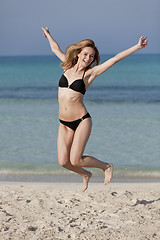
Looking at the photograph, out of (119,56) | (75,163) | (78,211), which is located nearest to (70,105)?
(75,163)

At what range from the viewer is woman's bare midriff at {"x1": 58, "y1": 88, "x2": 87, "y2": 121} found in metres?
5.21

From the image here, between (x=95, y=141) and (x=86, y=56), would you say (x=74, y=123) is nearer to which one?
(x=86, y=56)

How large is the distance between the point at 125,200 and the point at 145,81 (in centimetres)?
3210

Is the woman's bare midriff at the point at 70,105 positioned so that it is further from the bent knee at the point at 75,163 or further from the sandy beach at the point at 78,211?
the sandy beach at the point at 78,211

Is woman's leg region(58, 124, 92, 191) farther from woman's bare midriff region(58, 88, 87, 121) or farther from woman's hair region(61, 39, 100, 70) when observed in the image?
woman's hair region(61, 39, 100, 70)

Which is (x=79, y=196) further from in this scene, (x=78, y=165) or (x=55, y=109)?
(x=55, y=109)

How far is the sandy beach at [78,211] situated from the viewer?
16.7ft

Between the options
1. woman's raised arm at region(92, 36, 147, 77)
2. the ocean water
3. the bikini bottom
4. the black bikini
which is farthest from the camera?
the ocean water

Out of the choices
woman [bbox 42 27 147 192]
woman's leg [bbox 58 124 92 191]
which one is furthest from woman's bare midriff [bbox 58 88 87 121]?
woman's leg [bbox 58 124 92 191]

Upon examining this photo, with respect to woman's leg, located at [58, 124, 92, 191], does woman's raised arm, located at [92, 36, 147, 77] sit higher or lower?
higher

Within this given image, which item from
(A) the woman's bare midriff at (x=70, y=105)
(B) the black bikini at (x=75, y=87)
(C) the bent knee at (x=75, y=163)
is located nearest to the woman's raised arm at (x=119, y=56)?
(B) the black bikini at (x=75, y=87)

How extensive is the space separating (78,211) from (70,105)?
1.58 m

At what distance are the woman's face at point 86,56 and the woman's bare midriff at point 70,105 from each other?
39cm

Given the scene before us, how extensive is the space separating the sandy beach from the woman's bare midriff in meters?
1.37
